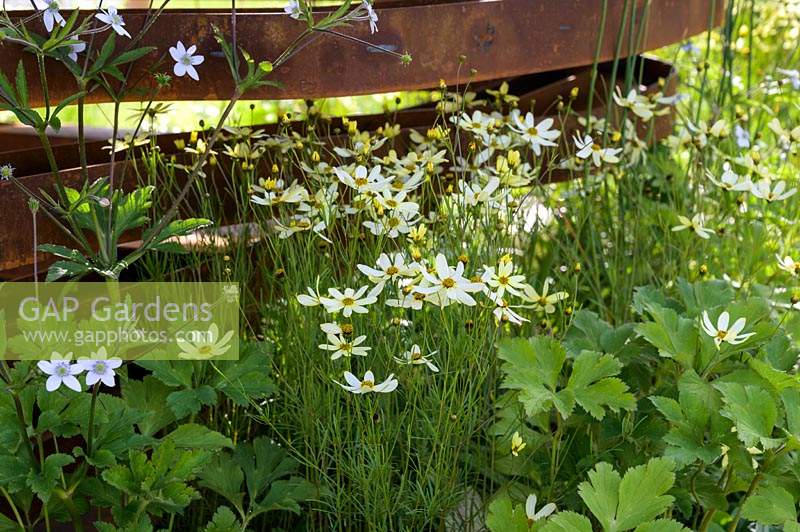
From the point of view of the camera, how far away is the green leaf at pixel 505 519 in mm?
1476

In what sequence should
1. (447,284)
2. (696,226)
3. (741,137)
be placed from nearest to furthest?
(447,284) < (696,226) < (741,137)

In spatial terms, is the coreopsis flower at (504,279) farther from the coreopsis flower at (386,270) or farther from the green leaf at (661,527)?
the green leaf at (661,527)

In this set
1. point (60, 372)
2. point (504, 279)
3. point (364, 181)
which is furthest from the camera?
A: point (364, 181)

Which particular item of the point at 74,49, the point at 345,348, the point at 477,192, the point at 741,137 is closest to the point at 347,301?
the point at 345,348

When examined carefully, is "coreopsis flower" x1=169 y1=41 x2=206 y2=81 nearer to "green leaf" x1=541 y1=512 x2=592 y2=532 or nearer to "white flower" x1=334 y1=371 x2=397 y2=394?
"white flower" x1=334 y1=371 x2=397 y2=394

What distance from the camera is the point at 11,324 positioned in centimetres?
192

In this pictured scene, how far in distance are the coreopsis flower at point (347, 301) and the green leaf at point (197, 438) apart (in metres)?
0.26

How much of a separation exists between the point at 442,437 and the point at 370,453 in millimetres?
158

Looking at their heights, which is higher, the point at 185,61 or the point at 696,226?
the point at 185,61

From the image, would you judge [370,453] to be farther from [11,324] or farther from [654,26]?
[654,26]

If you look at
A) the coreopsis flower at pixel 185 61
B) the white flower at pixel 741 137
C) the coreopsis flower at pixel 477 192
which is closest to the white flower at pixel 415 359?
the coreopsis flower at pixel 477 192

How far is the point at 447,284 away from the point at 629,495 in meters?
0.39

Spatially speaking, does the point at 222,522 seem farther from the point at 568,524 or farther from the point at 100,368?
the point at 568,524

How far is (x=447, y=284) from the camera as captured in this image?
4.80ft
